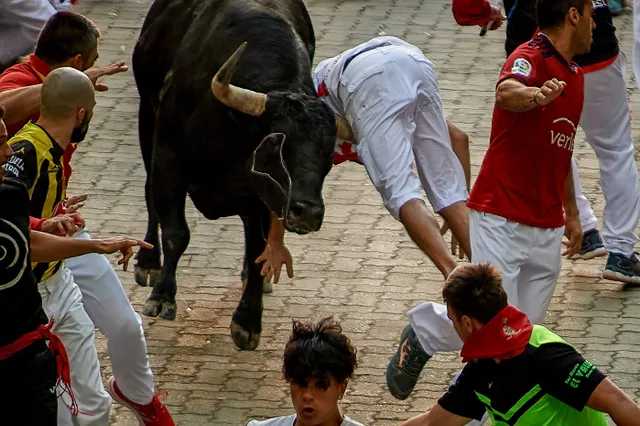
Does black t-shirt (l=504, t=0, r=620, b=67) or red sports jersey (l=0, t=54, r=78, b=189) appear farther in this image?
black t-shirt (l=504, t=0, r=620, b=67)

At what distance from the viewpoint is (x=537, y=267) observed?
743 cm

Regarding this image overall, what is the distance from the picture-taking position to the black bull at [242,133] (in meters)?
8.23

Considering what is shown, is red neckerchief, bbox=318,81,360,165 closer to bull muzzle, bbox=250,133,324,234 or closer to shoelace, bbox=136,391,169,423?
bull muzzle, bbox=250,133,324,234

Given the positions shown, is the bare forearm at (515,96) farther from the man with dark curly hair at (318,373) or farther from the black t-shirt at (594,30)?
the black t-shirt at (594,30)

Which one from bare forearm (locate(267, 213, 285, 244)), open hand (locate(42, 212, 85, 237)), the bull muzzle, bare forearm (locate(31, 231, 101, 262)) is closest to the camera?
bare forearm (locate(31, 231, 101, 262))

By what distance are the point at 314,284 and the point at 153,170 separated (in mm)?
1418

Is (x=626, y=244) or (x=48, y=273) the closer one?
(x=48, y=273)

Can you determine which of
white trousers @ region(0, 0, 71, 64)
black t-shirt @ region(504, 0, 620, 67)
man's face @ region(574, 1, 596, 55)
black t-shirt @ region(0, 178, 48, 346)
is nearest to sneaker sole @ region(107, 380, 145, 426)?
black t-shirt @ region(0, 178, 48, 346)

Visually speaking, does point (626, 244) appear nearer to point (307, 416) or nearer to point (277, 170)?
point (277, 170)

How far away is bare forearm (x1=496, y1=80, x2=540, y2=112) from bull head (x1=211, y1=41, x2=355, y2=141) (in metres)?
1.49

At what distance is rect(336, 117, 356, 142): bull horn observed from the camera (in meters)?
8.34

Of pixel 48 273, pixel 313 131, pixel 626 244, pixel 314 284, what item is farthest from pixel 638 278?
pixel 48 273

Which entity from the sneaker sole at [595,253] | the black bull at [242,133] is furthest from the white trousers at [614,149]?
the black bull at [242,133]

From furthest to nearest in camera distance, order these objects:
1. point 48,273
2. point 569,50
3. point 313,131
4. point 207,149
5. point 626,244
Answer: point 626,244 < point 207,149 < point 313,131 < point 569,50 < point 48,273
